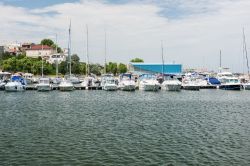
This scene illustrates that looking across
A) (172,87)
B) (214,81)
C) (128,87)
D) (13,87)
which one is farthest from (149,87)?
(13,87)

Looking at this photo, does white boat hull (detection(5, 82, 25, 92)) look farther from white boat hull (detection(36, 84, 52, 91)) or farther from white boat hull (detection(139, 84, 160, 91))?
white boat hull (detection(139, 84, 160, 91))

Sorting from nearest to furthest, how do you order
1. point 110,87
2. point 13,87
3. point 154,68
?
1. point 13,87
2. point 110,87
3. point 154,68

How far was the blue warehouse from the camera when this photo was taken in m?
170

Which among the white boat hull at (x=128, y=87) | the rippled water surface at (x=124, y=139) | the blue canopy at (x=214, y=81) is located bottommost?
the rippled water surface at (x=124, y=139)

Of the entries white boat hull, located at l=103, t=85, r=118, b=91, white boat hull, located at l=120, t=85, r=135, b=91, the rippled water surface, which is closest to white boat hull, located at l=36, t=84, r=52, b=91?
white boat hull, located at l=103, t=85, r=118, b=91

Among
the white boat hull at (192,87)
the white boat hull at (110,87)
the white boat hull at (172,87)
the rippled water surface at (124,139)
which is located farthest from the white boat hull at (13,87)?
the white boat hull at (192,87)

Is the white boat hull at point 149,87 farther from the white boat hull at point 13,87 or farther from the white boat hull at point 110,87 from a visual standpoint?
the white boat hull at point 13,87

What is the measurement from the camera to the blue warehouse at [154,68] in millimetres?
169750

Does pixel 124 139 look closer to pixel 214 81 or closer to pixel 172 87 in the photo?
pixel 172 87

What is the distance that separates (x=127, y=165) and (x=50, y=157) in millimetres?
5505

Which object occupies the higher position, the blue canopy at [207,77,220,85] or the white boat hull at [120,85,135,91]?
the blue canopy at [207,77,220,85]

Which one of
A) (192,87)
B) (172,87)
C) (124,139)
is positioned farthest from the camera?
(192,87)

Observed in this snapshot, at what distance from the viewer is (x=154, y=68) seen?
568ft

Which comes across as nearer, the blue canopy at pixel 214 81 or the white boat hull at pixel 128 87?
the white boat hull at pixel 128 87
